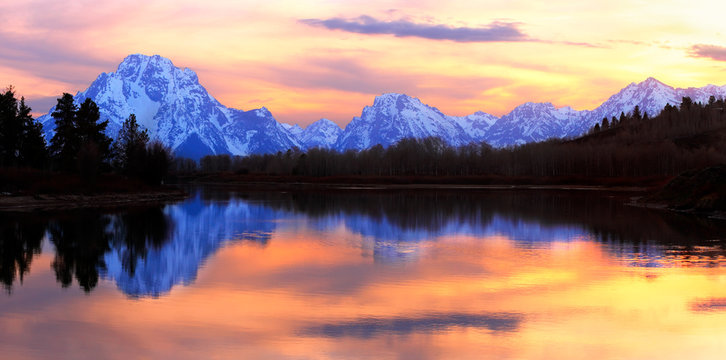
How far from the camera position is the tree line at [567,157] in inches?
5507

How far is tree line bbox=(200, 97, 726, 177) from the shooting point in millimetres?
139875

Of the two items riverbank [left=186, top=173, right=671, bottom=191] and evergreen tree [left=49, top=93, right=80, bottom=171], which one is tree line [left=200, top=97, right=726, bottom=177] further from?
evergreen tree [left=49, top=93, right=80, bottom=171]

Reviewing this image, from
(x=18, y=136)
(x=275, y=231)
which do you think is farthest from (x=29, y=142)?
(x=275, y=231)

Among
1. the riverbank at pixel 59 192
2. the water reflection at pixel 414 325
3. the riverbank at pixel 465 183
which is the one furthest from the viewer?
the riverbank at pixel 465 183

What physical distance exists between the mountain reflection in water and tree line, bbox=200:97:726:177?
9620cm

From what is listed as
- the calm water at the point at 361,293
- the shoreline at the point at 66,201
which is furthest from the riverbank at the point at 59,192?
the calm water at the point at 361,293

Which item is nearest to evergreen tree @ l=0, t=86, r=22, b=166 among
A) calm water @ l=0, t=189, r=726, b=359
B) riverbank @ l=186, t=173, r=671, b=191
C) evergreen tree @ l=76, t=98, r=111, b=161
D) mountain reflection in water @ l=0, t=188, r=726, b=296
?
evergreen tree @ l=76, t=98, r=111, b=161

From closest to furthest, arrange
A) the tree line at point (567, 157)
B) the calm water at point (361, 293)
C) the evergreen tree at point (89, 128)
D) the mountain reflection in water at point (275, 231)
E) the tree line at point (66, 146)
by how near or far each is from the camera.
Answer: the calm water at point (361, 293), the mountain reflection in water at point (275, 231), the tree line at point (66, 146), the evergreen tree at point (89, 128), the tree line at point (567, 157)

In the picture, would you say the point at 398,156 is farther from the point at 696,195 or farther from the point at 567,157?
the point at 696,195

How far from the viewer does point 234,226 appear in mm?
38344

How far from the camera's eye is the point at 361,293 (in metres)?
17.9

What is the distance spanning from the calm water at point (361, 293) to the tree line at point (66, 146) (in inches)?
1419

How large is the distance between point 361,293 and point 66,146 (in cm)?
6489

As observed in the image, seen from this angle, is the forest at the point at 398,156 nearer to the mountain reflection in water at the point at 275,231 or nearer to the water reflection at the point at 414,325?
the mountain reflection in water at the point at 275,231
